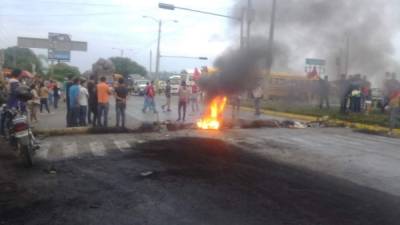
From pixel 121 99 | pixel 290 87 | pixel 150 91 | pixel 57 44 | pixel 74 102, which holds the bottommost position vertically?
pixel 74 102

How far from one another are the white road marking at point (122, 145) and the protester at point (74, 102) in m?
3.48

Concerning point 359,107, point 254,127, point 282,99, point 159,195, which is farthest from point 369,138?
point 282,99

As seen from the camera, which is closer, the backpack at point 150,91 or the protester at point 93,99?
the protester at point 93,99

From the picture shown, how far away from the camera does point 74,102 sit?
14672 millimetres

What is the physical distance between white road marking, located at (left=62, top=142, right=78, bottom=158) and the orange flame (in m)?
5.15

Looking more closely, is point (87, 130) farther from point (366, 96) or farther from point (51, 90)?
point (51, 90)

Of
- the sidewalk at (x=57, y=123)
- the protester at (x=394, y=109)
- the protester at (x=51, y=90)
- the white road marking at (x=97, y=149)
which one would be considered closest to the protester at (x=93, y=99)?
the sidewalk at (x=57, y=123)

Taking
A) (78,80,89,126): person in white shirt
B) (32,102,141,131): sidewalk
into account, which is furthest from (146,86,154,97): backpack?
(78,80,89,126): person in white shirt

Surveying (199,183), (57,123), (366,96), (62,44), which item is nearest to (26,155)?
(199,183)

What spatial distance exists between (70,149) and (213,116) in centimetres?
753

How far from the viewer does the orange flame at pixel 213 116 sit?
1578 centimetres

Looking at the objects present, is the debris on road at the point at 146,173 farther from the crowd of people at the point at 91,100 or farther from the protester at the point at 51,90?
the protester at the point at 51,90

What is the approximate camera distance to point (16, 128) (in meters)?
8.45

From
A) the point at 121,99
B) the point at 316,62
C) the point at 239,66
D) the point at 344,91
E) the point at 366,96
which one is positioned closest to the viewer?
the point at 121,99
